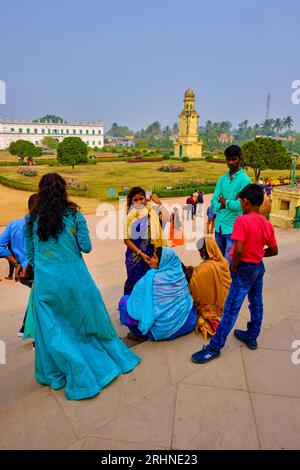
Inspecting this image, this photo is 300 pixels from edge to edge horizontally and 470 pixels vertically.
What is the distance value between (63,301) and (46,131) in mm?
90194

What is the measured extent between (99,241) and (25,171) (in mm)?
21159

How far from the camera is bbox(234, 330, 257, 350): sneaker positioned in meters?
2.74

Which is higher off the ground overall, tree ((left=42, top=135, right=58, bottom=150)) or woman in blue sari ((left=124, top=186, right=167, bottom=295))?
tree ((left=42, top=135, right=58, bottom=150))

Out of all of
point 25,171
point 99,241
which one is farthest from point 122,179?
point 99,241

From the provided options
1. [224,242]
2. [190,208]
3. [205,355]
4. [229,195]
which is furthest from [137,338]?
[190,208]

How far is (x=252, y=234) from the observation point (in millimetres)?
2422

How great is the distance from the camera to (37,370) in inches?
93.0

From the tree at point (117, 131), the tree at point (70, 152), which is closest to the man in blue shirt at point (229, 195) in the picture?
the tree at point (70, 152)

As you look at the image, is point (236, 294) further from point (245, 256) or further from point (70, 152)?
point (70, 152)

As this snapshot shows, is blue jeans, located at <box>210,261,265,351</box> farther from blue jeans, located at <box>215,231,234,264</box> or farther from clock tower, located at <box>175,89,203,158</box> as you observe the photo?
clock tower, located at <box>175,89,203,158</box>

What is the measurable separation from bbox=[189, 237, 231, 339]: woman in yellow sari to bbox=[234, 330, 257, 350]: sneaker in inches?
8.7

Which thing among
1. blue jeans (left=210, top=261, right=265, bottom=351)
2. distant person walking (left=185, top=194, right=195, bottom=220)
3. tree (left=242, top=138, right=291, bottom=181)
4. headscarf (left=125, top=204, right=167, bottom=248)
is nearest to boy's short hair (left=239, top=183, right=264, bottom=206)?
blue jeans (left=210, top=261, right=265, bottom=351)

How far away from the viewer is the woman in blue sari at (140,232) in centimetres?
347
